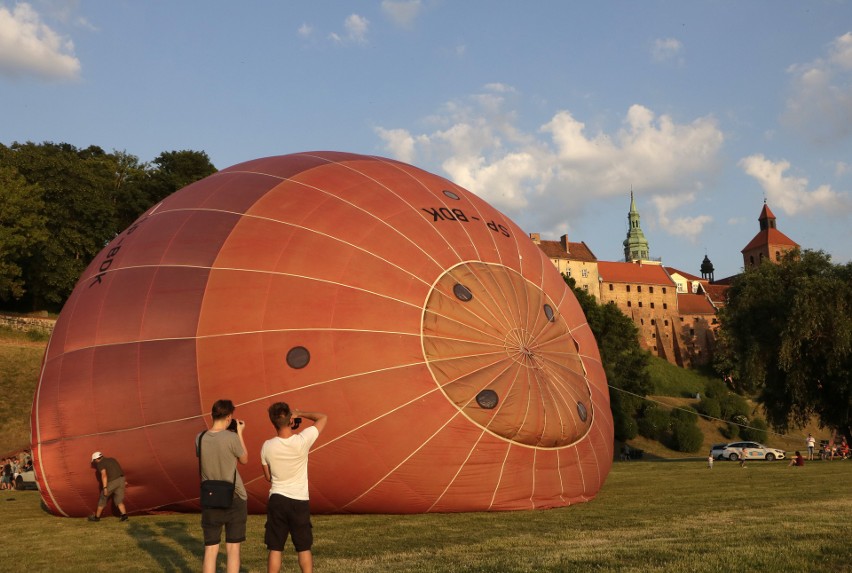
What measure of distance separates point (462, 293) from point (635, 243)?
492ft

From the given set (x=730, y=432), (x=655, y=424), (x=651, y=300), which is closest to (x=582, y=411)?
(x=655, y=424)

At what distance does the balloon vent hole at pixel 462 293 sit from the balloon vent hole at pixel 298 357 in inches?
97.9

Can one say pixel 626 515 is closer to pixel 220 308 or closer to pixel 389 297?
pixel 389 297

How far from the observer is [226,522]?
6.39 m

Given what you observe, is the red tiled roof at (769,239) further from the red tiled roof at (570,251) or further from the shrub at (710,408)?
the shrub at (710,408)

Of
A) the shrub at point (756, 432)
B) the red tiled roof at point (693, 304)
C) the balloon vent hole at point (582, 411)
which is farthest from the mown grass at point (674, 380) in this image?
the balloon vent hole at point (582, 411)

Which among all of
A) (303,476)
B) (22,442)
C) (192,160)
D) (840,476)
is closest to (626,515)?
(303,476)

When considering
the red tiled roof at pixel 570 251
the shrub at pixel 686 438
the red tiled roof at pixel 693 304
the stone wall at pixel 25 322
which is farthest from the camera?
the red tiled roof at pixel 693 304

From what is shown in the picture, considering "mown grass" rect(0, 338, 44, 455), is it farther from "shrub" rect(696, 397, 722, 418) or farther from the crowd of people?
"shrub" rect(696, 397, 722, 418)

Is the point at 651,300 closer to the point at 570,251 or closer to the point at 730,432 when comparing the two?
the point at 570,251

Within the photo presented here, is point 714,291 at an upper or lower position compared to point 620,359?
upper

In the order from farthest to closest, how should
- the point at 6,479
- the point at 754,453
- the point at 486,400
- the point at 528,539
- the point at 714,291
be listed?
the point at 714,291 → the point at 754,453 → the point at 6,479 → the point at 486,400 → the point at 528,539

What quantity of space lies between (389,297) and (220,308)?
2.56m

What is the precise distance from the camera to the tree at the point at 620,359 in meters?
56.8
